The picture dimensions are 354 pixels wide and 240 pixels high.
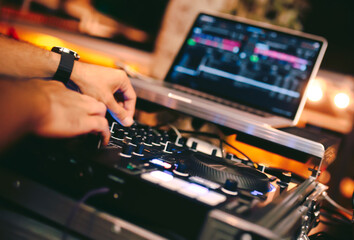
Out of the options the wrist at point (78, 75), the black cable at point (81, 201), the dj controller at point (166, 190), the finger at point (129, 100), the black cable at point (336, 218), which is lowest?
the black cable at point (336, 218)

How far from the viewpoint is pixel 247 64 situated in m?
1.17

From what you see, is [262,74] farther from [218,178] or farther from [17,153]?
[17,153]

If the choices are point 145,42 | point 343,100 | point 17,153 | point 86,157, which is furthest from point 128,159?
point 145,42

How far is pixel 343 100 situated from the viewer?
342cm

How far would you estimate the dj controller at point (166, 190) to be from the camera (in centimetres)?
46

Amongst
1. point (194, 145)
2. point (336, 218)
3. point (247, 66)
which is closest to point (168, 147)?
point (194, 145)

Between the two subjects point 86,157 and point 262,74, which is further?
point 262,74

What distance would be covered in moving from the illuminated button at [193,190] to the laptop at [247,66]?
0.53m

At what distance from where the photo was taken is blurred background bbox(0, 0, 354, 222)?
6.49ft

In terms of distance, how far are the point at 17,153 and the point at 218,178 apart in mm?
375

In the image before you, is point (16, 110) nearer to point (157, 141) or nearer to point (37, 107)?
point (37, 107)

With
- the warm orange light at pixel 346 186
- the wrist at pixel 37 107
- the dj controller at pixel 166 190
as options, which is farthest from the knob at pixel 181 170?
the warm orange light at pixel 346 186

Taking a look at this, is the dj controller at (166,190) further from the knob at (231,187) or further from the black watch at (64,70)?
the black watch at (64,70)

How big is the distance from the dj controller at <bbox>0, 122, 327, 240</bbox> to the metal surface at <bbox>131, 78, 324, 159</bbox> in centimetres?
13
